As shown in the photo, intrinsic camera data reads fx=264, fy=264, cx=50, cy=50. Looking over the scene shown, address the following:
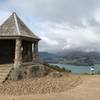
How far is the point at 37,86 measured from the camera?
20.5 m

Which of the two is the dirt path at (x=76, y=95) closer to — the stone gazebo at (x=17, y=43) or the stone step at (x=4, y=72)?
the stone step at (x=4, y=72)

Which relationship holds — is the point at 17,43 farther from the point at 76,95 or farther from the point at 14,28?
the point at 76,95

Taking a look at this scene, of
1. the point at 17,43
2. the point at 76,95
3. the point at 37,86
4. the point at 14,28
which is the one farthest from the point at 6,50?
the point at 76,95

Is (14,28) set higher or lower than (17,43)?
higher

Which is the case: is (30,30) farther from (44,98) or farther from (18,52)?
(44,98)

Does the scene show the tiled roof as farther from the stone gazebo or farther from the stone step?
the stone step

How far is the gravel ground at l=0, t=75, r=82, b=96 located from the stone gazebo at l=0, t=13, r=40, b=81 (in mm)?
3360

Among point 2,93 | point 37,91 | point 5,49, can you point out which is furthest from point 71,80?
point 5,49

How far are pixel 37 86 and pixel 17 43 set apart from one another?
6.30 m

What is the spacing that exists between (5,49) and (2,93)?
1183cm

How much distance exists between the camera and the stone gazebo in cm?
2528

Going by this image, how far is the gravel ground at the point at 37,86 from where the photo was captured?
62.4 ft

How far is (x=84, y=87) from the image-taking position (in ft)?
68.0

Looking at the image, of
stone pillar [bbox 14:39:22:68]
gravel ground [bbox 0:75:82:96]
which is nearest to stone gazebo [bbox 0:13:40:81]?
stone pillar [bbox 14:39:22:68]
